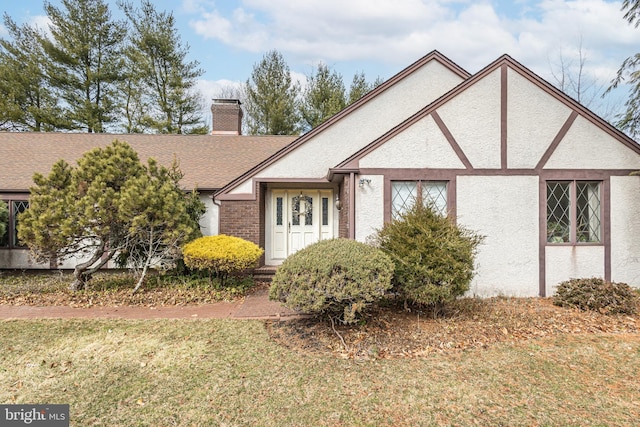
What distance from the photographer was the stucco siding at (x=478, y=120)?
6.89 metres

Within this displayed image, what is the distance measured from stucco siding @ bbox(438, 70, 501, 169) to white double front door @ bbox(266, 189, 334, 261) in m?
4.14

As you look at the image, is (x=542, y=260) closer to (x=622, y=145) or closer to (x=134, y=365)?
(x=622, y=145)

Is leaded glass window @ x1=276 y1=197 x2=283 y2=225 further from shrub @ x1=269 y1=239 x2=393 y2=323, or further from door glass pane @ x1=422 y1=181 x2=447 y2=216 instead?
shrub @ x1=269 y1=239 x2=393 y2=323

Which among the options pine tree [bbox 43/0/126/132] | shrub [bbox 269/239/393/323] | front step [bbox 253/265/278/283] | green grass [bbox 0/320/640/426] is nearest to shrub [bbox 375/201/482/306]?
shrub [bbox 269/239/393/323]

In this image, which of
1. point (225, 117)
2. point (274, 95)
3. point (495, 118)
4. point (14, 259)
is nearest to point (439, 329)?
point (495, 118)

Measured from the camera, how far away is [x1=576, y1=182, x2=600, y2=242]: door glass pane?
23.0 ft

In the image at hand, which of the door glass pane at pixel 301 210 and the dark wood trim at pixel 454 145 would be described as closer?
the dark wood trim at pixel 454 145

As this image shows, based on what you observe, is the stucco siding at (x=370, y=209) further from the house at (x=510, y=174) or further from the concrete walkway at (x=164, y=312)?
the concrete walkway at (x=164, y=312)

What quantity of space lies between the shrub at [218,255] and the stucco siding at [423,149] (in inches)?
133

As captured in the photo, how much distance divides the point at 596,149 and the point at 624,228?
187 cm

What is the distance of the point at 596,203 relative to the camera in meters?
7.02

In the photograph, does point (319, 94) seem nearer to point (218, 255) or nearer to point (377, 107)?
point (377, 107)

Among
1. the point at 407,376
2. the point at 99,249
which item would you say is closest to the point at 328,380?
the point at 407,376

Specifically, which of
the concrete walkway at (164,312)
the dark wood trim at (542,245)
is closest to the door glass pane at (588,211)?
the dark wood trim at (542,245)
